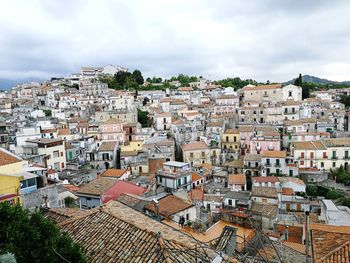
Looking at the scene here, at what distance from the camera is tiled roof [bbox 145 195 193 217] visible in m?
16.5

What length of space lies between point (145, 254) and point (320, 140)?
3652 centimetres

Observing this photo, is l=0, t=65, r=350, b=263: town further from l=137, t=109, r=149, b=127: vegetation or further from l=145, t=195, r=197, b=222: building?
l=137, t=109, r=149, b=127: vegetation

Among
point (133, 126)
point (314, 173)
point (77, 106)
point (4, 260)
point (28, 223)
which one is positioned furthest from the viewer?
point (77, 106)

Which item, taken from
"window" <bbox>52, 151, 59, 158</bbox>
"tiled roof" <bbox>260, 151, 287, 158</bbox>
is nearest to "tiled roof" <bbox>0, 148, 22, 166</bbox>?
"window" <bbox>52, 151, 59, 158</bbox>

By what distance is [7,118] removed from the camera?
5062cm

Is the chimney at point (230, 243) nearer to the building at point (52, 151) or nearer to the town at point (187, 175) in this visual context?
the town at point (187, 175)

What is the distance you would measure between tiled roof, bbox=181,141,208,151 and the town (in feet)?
0.42

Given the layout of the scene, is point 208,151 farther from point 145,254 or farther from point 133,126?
point 145,254

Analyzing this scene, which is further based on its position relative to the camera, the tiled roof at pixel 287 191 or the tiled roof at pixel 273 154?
the tiled roof at pixel 273 154

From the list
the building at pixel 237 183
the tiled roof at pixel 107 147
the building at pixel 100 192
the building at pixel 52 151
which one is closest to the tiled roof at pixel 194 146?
the building at pixel 237 183

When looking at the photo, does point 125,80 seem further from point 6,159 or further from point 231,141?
point 6,159

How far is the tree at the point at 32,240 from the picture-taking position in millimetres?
5812

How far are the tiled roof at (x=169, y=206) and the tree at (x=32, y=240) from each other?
33.4ft

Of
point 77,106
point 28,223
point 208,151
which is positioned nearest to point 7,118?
point 77,106
